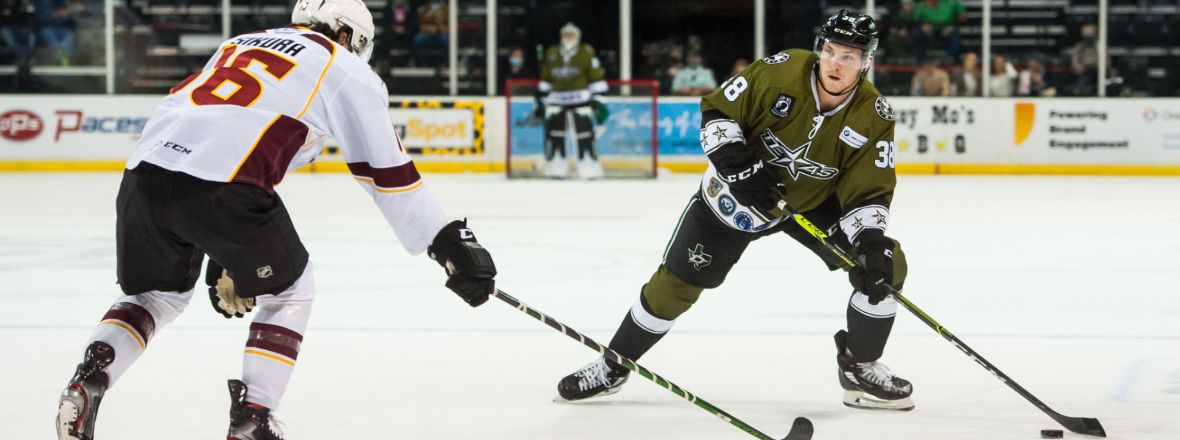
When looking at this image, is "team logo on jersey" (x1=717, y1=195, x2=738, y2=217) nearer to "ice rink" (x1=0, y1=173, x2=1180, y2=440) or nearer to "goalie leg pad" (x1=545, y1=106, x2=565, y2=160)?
"ice rink" (x1=0, y1=173, x2=1180, y2=440)

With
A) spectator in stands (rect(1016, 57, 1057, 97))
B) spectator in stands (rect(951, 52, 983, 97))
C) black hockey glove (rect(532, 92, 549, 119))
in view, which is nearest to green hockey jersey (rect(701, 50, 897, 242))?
black hockey glove (rect(532, 92, 549, 119))

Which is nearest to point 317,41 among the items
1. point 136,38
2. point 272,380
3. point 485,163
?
point 272,380

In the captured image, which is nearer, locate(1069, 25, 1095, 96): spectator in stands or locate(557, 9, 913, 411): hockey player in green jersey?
locate(557, 9, 913, 411): hockey player in green jersey

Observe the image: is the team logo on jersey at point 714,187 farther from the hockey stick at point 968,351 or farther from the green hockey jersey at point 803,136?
the hockey stick at point 968,351

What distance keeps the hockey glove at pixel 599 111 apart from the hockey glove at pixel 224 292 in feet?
29.5

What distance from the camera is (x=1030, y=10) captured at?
43.8ft

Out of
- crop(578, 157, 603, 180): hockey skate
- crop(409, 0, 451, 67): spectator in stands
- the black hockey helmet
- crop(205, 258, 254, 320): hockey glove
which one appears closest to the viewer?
crop(205, 258, 254, 320): hockey glove

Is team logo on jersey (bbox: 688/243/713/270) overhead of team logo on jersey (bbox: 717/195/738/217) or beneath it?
beneath

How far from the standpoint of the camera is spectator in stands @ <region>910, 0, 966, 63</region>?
514 inches

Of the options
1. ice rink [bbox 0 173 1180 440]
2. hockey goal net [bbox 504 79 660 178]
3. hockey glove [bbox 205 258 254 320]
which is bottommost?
hockey goal net [bbox 504 79 660 178]

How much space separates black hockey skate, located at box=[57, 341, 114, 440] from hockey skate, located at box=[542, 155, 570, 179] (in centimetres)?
906

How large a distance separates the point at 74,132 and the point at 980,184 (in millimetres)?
7024

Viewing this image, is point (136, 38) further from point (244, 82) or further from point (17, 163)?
point (244, 82)

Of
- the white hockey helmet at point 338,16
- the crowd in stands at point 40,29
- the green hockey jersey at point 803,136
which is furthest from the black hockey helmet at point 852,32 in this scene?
the crowd in stands at point 40,29
